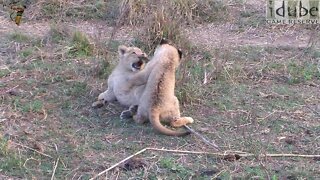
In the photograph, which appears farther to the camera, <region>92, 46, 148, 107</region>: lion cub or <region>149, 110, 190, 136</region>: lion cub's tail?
<region>92, 46, 148, 107</region>: lion cub

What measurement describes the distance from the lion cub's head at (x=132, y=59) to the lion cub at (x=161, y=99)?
1.12ft

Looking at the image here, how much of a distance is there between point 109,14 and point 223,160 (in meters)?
3.89

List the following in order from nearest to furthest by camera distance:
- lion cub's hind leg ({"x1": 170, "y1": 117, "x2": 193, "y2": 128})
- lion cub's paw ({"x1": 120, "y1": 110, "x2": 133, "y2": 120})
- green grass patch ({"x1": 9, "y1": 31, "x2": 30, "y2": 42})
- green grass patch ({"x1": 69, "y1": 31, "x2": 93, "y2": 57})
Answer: lion cub's hind leg ({"x1": 170, "y1": 117, "x2": 193, "y2": 128}), lion cub's paw ({"x1": 120, "y1": 110, "x2": 133, "y2": 120}), green grass patch ({"x1": 69, "y1": 31, "x2": 93, "y2": 57}), green grass patch ({"x1": 9, "y1": 31, "x2": 30, "y2": 42})

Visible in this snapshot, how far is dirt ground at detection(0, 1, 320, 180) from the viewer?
4599 mm

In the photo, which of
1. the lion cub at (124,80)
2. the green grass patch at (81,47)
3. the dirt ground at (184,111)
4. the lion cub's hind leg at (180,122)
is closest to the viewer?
the dirt ground at (184,111)

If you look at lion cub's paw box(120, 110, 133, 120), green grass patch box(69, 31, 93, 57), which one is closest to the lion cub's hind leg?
lion cub's paw box(120, 110, 133, 120)

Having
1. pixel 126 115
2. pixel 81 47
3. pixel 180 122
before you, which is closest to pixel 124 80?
pixel 126 115

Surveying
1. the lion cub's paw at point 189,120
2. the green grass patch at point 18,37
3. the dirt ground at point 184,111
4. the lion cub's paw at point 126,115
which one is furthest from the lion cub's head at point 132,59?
the green grass patch at point 18,37

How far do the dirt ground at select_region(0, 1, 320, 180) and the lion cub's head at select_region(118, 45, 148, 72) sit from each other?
336 mm

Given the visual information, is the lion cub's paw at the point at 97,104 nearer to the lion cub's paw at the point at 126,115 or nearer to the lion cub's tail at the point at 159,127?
the lion cub's paw at the point at 126,115

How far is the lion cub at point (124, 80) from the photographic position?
5.57 metres

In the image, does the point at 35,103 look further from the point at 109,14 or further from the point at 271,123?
the point at 109,14

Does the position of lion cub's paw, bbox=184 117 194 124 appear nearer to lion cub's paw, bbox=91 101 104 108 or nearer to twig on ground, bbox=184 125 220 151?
twig on ground, bbox=184 125 220 151

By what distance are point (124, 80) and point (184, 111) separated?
51 cm
